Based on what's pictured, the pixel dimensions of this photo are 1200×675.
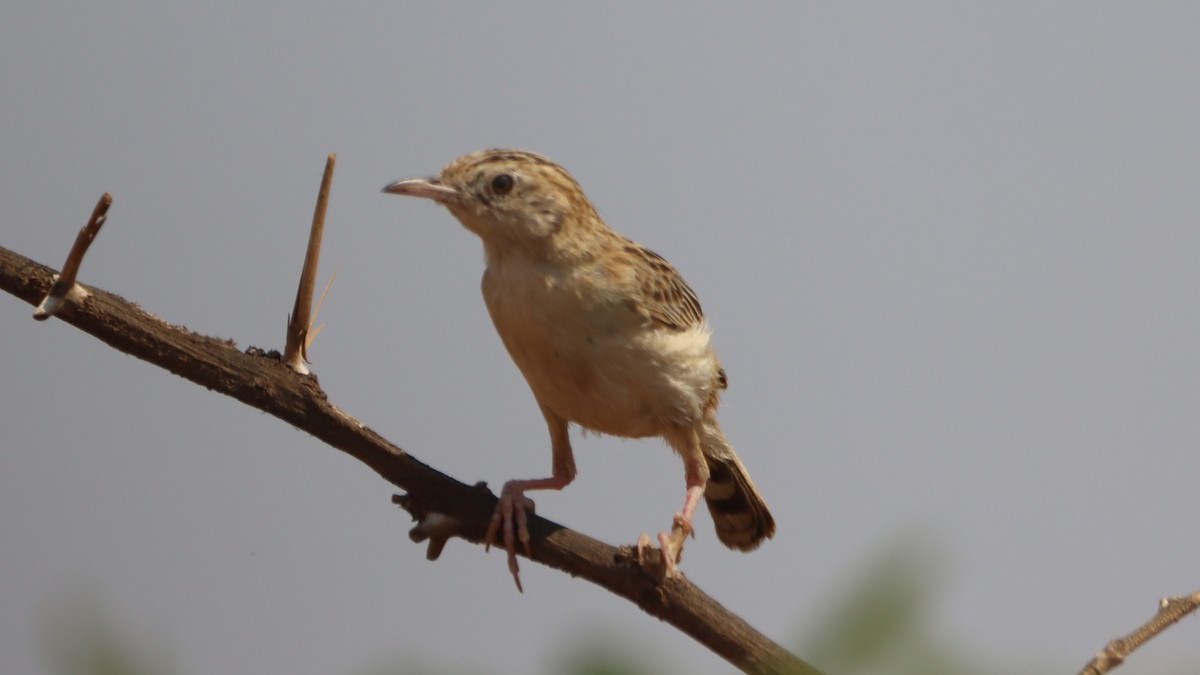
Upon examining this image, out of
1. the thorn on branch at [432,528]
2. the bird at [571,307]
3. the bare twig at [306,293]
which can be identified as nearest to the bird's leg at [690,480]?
the bird at [571,307]

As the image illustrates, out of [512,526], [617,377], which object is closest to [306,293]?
[512,526]

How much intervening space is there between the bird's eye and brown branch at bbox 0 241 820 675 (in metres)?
1.20

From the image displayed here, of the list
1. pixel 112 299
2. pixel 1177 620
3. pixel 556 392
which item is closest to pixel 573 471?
pixel 556 392

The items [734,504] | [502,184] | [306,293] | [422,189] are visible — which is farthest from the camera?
[734,504]

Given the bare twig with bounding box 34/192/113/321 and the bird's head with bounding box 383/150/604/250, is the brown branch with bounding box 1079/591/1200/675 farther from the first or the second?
the bare twig with bounding box 34/192/113/321

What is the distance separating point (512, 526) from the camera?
3.98 m

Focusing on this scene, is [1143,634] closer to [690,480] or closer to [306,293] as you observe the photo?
[690,480]

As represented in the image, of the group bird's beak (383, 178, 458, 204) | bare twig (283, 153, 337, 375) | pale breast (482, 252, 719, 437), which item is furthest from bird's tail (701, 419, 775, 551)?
bare twig (283, 153, 337, 375)

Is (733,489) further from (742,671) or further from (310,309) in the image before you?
(310,309)

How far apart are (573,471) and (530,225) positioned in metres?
1.15

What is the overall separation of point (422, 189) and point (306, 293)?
99cm

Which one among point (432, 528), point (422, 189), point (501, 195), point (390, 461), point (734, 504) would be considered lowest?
point (432, 528)

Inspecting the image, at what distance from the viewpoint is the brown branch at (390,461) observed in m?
3.27

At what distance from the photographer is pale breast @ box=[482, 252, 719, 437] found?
4336 millimetres
